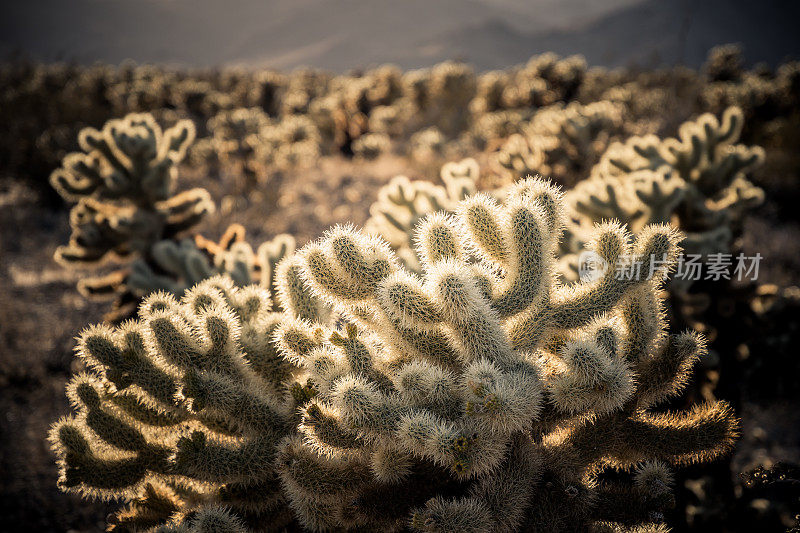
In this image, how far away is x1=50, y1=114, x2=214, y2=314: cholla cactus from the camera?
3861 millimetres

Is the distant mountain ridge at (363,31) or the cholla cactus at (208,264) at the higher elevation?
the distant mountain ridge at (363,31)

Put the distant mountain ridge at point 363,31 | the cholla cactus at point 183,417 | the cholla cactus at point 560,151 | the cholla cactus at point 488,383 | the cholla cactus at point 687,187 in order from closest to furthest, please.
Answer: the cholla cactus at point 488,383
the cholla cactus at point 183,417
the cholla cactus at point 687,187
the cholla cactus at point 560,151
the distant mountain ridge at point 363,31

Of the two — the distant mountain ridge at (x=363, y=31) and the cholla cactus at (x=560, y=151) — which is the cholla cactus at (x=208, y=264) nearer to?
the cholla cactus at (x=560, y=151)

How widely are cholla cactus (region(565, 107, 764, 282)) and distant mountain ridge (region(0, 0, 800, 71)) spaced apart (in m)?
68.2

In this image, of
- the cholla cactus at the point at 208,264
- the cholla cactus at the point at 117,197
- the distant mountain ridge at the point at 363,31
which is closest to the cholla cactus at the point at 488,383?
the cholla cactus at the point at 208,264

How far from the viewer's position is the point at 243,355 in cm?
150

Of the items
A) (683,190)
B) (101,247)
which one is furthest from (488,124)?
(101,247)

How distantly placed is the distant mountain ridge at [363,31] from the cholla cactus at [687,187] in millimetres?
68237

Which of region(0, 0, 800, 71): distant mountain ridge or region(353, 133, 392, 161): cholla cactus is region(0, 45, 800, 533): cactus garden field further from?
region(0, 0, 800, 71): distant mountain ridge

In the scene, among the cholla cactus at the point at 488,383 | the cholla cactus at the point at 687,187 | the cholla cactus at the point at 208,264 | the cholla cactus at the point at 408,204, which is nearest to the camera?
the cholla cactus at the point at 488,383

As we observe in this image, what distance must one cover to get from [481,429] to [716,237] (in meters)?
3.47

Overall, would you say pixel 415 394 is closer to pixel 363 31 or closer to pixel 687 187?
pixel 687 187

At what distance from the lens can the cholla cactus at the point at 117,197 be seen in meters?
3.86

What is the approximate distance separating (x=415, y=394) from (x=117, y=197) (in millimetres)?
3866
